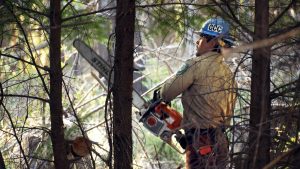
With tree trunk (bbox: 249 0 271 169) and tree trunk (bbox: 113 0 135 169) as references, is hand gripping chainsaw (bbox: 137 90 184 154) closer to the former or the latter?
tree trunk (bbox: 113 0 135 169)

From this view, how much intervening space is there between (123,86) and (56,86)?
507 millimetres

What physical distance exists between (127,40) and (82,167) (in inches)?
52.6

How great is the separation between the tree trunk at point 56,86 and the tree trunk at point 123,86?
412 mm

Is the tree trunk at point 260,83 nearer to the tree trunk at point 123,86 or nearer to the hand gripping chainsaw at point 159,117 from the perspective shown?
the tree trunk at point 123,86

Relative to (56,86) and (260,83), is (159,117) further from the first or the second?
(260,83)

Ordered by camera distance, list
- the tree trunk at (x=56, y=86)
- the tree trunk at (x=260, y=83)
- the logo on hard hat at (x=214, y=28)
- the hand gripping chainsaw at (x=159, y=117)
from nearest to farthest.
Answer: the tree trunk at (x=260, y=83)
the tree trunk at (x=56, y=86)
the logo on hard hat at (x=214, y=28)
the hand gripping chainsaw at (x=159, y=117)

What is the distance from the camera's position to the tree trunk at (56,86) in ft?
14.4

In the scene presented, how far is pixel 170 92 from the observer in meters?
5.40

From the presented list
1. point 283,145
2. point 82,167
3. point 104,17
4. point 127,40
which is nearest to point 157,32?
point 104,17

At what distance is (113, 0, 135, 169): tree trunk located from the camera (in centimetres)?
448

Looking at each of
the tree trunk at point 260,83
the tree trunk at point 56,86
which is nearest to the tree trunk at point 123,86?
the tree trunk at point 56,86

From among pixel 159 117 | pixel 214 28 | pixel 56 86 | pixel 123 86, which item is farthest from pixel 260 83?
pixel 159 117

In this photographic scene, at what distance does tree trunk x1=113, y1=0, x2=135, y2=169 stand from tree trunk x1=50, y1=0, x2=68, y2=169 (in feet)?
1.35

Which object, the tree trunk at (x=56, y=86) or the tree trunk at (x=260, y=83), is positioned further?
the tree trunk at (x=56, y=86)
